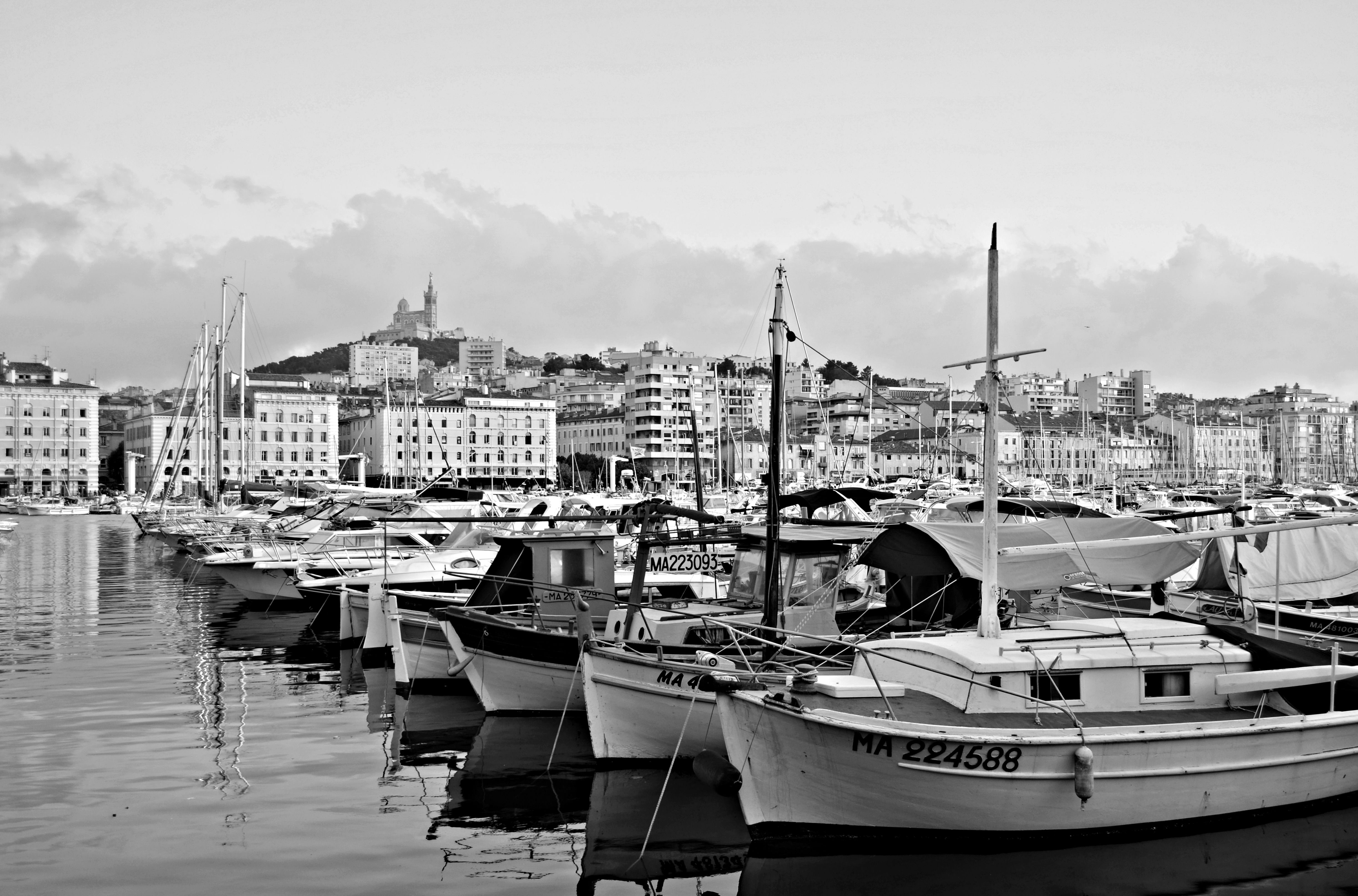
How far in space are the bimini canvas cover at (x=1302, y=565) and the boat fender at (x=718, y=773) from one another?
1051cm

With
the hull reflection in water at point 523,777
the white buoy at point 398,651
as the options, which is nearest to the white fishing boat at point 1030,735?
the hull reflection in water at point 523,777

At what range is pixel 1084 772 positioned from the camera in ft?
41.4

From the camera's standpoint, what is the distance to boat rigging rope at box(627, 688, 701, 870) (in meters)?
13.4

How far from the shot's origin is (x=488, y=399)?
164125 millimetres

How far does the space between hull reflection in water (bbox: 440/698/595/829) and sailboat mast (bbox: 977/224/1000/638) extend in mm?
4924

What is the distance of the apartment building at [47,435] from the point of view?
14838 centimetres

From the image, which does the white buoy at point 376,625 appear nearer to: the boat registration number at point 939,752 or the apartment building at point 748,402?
the boat registration number at point 939,752

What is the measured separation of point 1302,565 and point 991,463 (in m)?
8.53

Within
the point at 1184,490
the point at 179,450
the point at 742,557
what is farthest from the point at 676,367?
the point at 742,557

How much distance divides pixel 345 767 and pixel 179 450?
183 ft

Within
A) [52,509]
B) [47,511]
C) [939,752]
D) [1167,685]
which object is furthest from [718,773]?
[52,509]

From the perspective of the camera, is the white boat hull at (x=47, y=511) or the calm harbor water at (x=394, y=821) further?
the white boat hull at (x=47, y=511)

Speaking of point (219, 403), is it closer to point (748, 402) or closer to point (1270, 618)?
point (1270, 618)

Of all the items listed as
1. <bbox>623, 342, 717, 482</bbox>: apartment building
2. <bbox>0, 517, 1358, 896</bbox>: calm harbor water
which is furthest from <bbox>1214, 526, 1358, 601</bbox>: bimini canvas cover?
<bbox>623, 342, 717, 482</bbox>: apartment building
